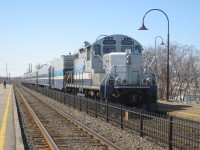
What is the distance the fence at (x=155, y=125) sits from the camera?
9.87 m

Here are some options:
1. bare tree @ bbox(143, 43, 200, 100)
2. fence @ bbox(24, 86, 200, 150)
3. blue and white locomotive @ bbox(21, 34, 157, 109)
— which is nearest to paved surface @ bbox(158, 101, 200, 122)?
blue and white locomotive @ bbox(21, 34, 157, 109)

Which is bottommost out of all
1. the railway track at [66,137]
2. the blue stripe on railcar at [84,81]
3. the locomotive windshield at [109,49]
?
the railway track at [66,137]

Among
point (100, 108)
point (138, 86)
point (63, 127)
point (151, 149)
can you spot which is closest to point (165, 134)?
point (151, 149)

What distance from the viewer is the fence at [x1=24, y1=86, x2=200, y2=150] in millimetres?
9867

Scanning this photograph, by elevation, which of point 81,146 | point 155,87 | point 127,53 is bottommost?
point 81,146

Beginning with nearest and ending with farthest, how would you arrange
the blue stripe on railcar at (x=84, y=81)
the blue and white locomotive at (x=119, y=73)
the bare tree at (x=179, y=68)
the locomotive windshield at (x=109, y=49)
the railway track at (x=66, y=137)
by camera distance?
the railway track at (x=66, y=137) < the blue and white locomotive at (x=119, y=73) < the locomotive windshield at (x=109, y=49) < the blue stripe on railcar at (x=84, y=81) < the bare tree at (x=179, y=68)

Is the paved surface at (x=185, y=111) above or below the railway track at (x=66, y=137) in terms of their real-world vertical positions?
above

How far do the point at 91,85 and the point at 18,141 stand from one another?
410 inches

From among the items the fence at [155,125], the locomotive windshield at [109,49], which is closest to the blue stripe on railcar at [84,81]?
the locomotive windshield at [109,49]

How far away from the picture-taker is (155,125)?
38.9 feet

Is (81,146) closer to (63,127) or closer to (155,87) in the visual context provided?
(63,127)

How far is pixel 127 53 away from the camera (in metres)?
19.7

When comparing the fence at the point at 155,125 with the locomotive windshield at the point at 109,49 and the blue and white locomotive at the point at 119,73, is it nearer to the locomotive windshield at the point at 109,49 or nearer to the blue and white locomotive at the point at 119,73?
the blue and white locomotive at the point at 119,73

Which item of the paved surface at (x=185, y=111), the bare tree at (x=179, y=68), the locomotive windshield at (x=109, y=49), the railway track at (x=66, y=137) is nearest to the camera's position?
the railway track at (x=66, y=137)
